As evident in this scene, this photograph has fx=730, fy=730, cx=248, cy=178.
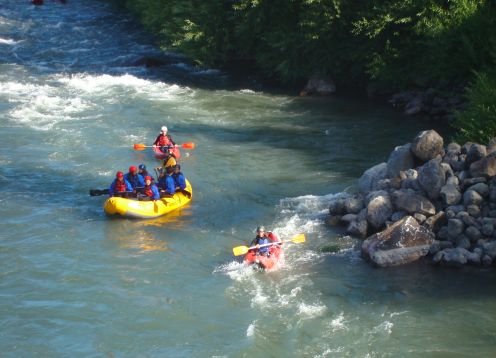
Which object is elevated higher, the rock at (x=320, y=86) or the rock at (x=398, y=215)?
the rock at (x=320, y=86)

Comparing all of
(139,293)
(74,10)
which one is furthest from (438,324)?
(74,10)

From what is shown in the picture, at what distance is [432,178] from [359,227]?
5.86 ft

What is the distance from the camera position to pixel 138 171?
1775cm

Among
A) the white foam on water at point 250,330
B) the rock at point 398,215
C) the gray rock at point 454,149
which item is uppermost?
the gray rock at point 454,149

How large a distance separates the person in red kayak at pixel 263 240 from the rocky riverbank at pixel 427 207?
5.90 ft

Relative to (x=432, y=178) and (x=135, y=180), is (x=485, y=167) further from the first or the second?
(x=135, y=180)

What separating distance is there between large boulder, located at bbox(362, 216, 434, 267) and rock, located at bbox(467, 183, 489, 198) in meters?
1.23

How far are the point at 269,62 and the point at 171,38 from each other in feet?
15.5

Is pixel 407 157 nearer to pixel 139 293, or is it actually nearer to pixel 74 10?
pixel 139 293

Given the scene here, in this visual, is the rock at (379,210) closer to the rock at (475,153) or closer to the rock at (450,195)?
the rock at (450,195)

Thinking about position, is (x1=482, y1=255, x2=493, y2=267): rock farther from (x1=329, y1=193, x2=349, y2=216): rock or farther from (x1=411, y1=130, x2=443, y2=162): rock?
(x1=329, y1=193, x2=349, y2=216): rock

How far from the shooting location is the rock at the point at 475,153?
14898 millimetres

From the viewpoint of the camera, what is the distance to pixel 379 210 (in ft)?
48.8

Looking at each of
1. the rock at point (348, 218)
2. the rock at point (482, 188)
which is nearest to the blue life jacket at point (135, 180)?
the rock at point (348, 218)
